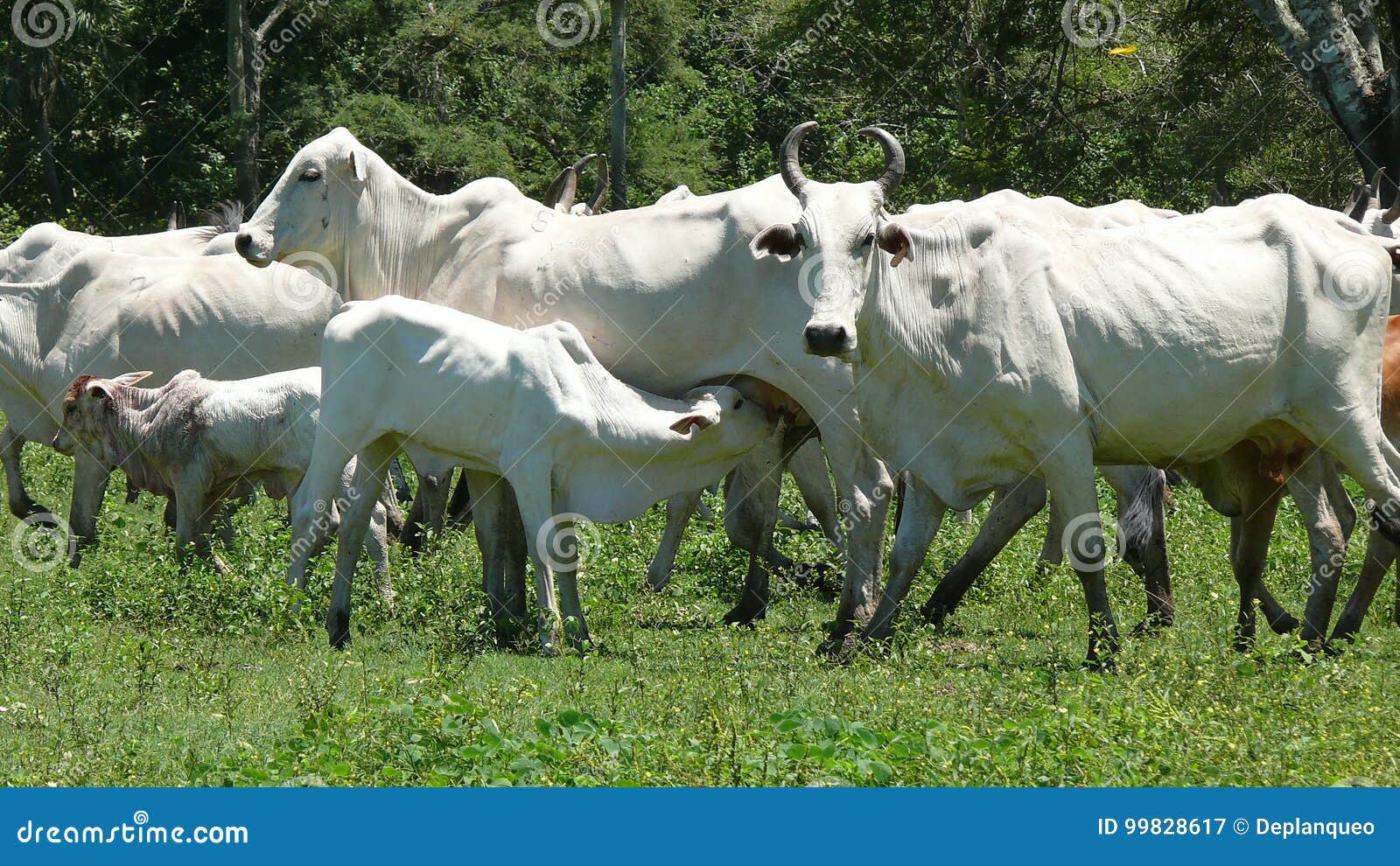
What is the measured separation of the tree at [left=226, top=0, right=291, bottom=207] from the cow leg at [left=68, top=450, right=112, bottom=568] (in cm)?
1248

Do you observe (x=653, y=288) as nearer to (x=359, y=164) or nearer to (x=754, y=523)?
(x=754, y=523)

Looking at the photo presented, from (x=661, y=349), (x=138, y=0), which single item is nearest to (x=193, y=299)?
(x=661, y=349)

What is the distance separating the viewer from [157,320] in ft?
40.7

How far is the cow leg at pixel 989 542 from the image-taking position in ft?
31.4

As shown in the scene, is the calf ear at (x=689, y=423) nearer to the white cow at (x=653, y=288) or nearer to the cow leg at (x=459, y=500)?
the white cow at (x=653, y=288)

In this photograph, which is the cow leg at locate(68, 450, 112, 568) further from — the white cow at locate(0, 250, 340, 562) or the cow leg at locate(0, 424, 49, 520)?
the cow leg at locate(0, 424, 49, 520)

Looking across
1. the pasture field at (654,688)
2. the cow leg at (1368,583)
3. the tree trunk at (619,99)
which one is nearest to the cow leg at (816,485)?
the pasture field at (654,688)

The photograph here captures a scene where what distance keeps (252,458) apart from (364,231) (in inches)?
61.7

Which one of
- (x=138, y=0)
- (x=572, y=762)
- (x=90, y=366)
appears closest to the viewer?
(x=572, y=762)

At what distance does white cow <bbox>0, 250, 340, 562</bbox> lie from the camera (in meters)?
12.4

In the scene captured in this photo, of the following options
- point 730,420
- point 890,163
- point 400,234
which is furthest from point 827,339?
point 400,234

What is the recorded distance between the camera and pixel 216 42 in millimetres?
29094

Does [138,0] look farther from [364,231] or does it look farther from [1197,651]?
[1197,651]

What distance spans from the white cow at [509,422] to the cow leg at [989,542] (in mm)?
1559
